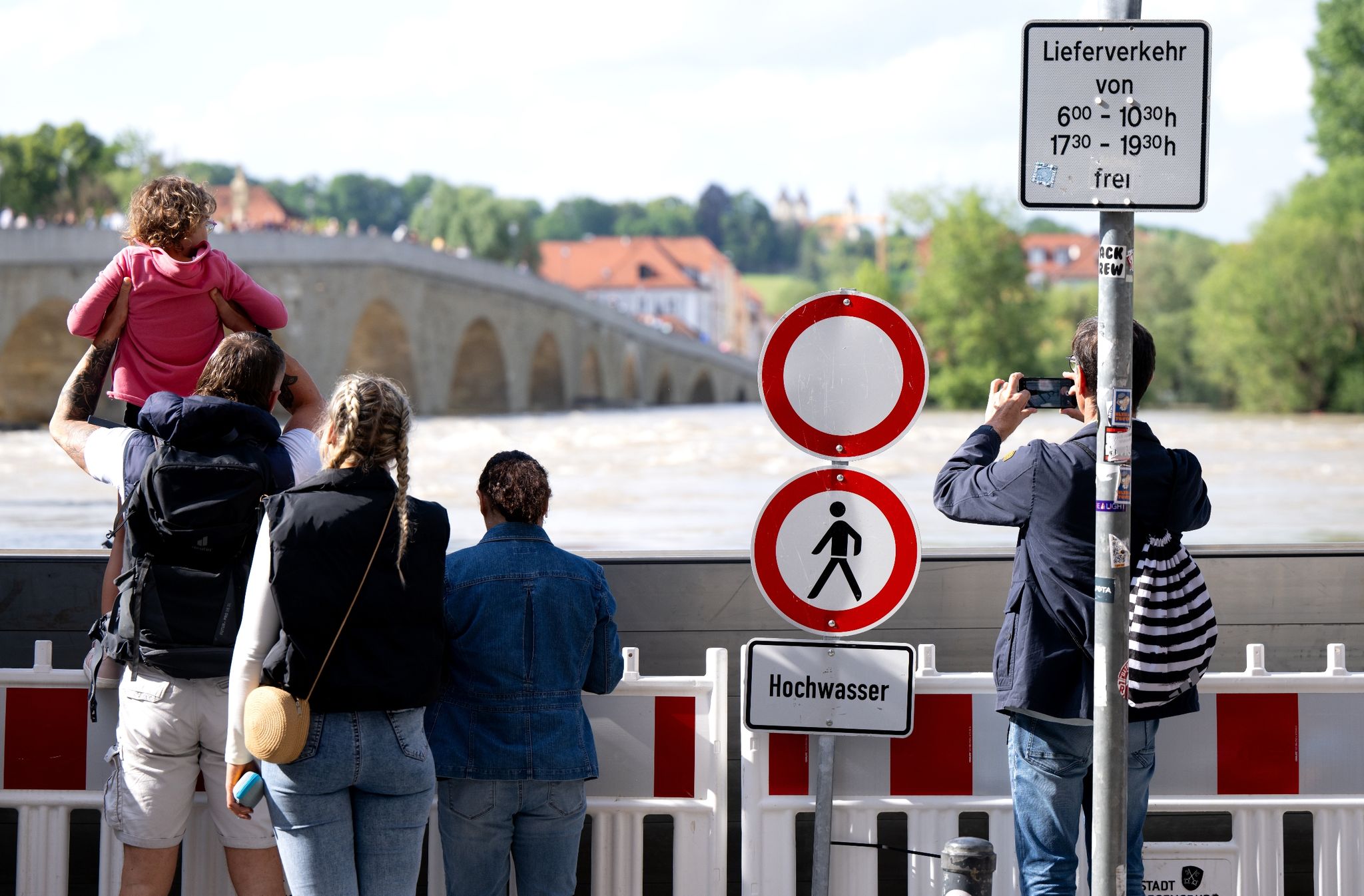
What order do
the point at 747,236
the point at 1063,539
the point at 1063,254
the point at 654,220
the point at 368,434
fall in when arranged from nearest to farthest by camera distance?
the point at 368,434, the point at 1063,539, the point at 1063,254, the point at 654,220, the point at 747,236

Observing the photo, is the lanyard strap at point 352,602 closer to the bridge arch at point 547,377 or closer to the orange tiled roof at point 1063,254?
the bridge arch at point 547,377

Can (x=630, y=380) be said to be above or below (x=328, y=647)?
above

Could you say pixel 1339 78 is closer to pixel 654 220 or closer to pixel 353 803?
pixel 353 803

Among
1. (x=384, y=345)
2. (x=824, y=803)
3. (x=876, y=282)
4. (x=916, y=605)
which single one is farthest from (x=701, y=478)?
(x=876, y=282)

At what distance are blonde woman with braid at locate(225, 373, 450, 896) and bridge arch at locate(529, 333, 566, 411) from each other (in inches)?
1721

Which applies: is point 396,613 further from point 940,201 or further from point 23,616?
point 940,201

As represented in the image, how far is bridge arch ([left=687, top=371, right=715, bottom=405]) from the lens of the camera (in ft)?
215

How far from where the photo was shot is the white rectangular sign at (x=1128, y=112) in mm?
2619

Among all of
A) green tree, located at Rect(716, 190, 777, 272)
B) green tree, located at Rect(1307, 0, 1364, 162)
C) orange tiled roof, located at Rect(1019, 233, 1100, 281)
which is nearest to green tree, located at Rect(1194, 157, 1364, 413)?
green tree, located at Rect(1307, 0, 1364, 162)

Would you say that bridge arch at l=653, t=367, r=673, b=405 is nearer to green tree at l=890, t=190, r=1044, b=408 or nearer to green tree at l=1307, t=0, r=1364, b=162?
green tree at l=890, t=190, r=1044, b=408

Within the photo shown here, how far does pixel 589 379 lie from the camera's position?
50.9 metres

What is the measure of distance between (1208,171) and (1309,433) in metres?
30.0

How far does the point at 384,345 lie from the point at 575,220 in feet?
297

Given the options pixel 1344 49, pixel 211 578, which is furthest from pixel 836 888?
pixel 1344 49
